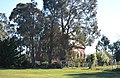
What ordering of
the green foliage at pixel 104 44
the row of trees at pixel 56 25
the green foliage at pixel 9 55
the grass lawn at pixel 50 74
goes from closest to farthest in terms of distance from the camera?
1. the grass lawn at pixel 50 74
2. the green foliage at pixel 9 55
3. the row of trees at pixel 56 25
4. the green foliage at pixel 104 44

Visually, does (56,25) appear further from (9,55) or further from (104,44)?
(104,44)

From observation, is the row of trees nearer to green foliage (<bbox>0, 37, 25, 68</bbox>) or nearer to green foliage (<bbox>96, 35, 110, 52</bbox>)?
green foliage (<bbox>0, 37, 25, 68</bbox>)

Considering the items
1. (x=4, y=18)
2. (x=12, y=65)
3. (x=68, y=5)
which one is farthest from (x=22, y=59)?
(x=4, y=18)

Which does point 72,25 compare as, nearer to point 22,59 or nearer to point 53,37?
point 53,37

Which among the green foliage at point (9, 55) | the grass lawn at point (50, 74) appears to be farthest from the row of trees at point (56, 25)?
the grass lawn at point (50, 74)

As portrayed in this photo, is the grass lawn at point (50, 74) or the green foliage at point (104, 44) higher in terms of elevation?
the green foliage at point (104, 44)

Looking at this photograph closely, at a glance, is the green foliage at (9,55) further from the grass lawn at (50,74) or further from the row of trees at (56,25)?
the grass lawn at (50,74)

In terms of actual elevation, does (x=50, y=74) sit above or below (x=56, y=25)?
below

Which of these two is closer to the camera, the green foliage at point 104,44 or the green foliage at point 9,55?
the green foliage at point 9,55

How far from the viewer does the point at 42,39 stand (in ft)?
243

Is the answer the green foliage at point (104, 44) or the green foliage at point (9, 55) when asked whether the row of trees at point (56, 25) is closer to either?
the green foliage at point (9, 55)

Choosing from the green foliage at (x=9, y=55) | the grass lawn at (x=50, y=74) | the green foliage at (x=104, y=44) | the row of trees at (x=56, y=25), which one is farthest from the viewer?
the green foliage at (x=104, y=44)

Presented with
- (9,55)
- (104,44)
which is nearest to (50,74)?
(9,55)

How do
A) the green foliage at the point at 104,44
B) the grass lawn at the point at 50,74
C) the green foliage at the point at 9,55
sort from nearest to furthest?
the grass lawn at the point at 50,74 < the green foliage at the point at 9,55 < the green foliage at the point at 104,44
